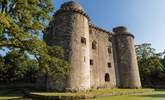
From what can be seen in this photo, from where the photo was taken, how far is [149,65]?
135 ft

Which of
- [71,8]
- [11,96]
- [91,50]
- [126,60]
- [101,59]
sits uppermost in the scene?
[71,8]

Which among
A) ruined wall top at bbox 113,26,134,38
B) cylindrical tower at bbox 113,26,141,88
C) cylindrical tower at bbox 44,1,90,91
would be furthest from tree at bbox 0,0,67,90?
ruined wall top at bbox 113,26,134,38

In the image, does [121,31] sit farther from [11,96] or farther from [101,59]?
[11,96]

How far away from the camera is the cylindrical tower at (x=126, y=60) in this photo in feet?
90.1

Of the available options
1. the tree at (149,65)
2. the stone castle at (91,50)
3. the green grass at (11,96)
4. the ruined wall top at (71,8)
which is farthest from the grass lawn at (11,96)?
the tree at (149,65)

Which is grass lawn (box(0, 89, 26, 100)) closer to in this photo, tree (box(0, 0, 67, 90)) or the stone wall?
tree (box(0, 0, 67, 90))

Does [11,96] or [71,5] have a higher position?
[71,5]

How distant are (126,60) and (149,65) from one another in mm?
15796

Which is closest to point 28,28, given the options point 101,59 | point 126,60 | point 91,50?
point 91,50

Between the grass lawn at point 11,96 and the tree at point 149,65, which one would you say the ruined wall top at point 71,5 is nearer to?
the grass lawn at point 11,96

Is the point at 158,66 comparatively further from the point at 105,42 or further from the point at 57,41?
the point at 57,41

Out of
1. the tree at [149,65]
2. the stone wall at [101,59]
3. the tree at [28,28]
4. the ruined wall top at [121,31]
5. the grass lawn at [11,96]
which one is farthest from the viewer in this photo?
the tree at [149,65]

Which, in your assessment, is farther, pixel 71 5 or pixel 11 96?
pixel 71 5

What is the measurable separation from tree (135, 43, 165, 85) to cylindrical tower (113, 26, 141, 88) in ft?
43.3
